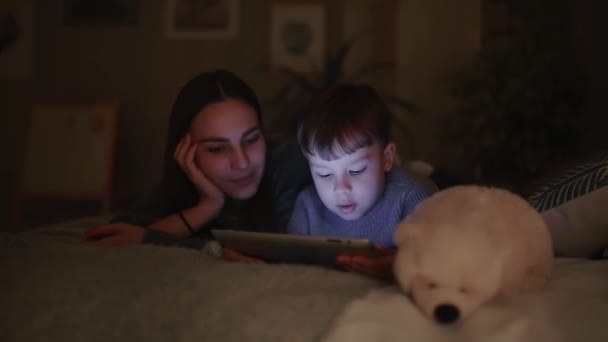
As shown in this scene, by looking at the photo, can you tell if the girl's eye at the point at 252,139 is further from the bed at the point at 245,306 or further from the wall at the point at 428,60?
the wall at the point at 428,60

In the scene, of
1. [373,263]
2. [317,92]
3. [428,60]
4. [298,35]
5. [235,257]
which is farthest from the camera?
[298,35]

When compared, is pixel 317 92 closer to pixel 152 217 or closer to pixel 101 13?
pixel 152 217

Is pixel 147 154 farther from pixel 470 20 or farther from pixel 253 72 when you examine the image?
pixel 470 20

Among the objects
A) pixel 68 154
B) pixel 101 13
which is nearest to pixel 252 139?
pixel 68 154

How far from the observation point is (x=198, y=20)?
2.26m

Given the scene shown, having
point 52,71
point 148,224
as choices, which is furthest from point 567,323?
point 52,71

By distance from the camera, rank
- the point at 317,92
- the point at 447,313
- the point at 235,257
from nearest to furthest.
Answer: the point at 447,313, the point at 235,257, the point at 317,92

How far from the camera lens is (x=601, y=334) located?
16.3 inches

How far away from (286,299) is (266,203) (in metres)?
0.44

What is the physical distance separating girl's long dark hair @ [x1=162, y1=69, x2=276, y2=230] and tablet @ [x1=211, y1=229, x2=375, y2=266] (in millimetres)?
184

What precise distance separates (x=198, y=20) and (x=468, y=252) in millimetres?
2078

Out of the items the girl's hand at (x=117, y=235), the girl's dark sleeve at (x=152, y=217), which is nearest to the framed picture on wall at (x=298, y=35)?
the girl's dark sleeve at (x=152, y=217)

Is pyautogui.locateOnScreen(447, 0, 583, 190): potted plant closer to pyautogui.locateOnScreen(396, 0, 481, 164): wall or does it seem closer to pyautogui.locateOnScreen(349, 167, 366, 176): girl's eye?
pyautogui.locateOnScreen(396, 0, 481, 164): wall

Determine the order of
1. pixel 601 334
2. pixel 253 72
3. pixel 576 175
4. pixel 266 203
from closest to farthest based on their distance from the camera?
pixel 601 334
pixel 576 175
pixel 266 203
pixel 253 72
